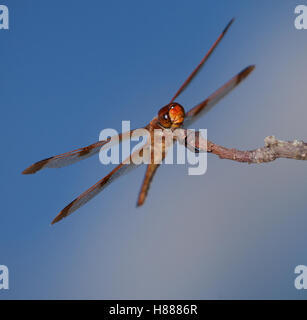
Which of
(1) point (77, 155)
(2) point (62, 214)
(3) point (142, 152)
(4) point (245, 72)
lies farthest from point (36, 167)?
(4) point (245, 72)

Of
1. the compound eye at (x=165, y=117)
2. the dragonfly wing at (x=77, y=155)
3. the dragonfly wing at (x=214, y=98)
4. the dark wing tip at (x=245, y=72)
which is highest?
the dark wing tip at (x=245, y=72)

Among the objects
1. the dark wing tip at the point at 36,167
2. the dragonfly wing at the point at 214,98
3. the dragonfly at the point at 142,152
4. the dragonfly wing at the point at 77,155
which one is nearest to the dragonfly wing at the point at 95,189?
the dragonfly at the point at 142,152

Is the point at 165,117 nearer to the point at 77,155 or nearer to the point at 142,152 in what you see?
the point at 142,152

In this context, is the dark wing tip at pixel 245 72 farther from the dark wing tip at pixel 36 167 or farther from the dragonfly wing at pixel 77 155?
the dark wing tip at pixel 36 167

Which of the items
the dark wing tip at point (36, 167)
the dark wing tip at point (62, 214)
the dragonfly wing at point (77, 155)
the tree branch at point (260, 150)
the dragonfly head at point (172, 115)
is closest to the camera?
the tree branch at point (260, 150)
